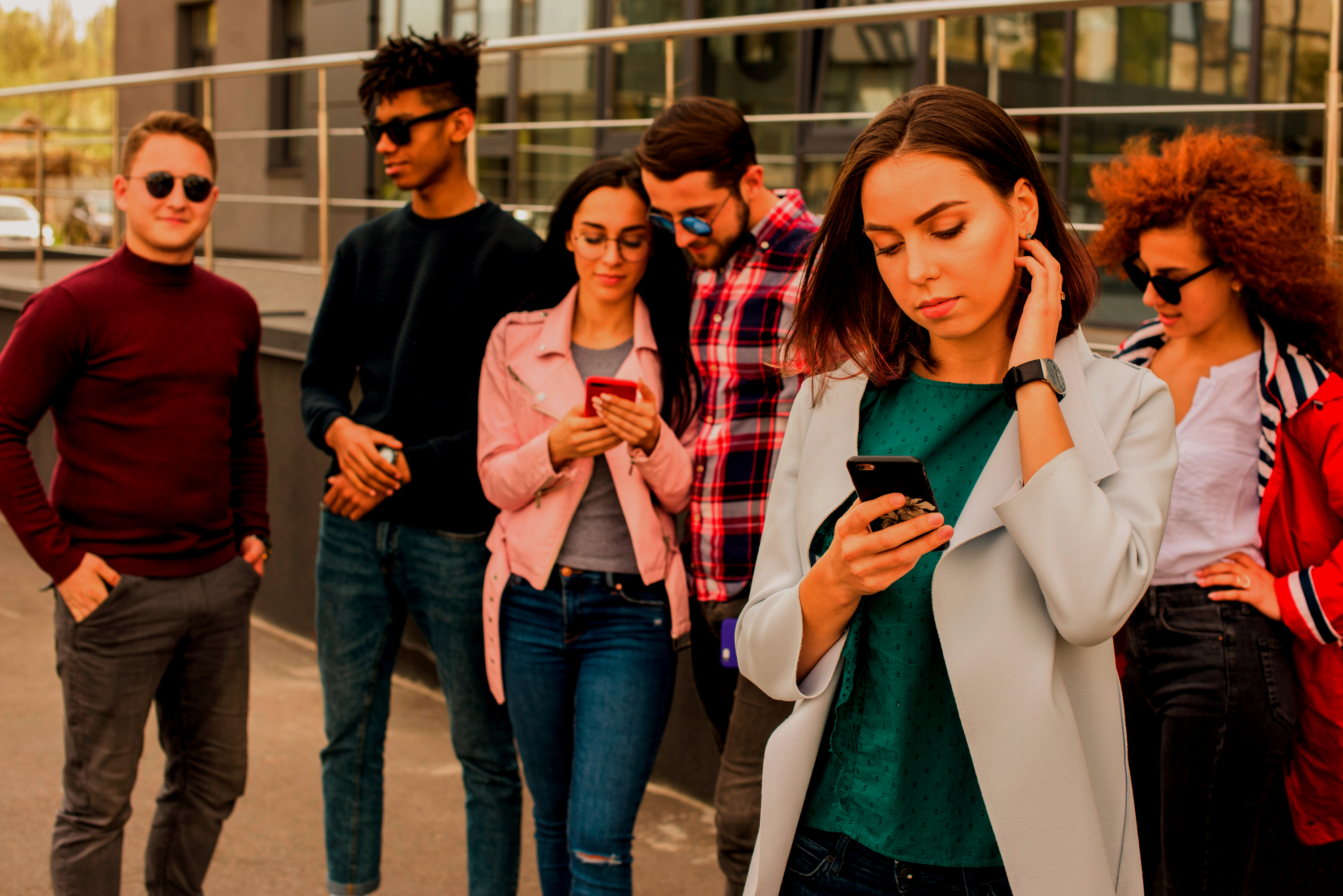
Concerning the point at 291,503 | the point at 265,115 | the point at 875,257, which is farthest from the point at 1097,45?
the point at 265,115

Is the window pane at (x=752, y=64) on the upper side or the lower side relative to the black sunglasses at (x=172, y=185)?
upper

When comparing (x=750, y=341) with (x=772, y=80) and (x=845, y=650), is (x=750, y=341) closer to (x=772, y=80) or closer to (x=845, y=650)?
(x=845, y=650)

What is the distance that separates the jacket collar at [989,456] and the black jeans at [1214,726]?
1194mm

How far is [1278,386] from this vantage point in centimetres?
265

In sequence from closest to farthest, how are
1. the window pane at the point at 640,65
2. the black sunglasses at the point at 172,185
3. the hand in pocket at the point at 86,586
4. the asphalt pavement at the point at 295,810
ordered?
the hand in pocket at the point at 86,586, the black sunglasses at the point at 172,185, the asphalt pavement at the point at 295,810, the window pane at the point at 640,65

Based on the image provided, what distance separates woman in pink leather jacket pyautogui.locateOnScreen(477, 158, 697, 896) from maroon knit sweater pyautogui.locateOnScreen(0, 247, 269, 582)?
78 centimetres

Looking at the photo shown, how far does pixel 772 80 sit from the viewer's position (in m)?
10.4

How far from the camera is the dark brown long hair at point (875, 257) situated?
1769 mm

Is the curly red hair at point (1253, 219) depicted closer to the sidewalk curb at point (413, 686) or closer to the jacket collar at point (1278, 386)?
the jacket collar at point (1278, 386)

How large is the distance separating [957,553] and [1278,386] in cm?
134

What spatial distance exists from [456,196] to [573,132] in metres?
9.14

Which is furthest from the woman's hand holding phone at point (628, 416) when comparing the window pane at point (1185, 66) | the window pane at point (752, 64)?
the window pane at point (752, 64)

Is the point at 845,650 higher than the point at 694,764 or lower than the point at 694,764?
higher

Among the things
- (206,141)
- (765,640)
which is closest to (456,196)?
(206,141)
